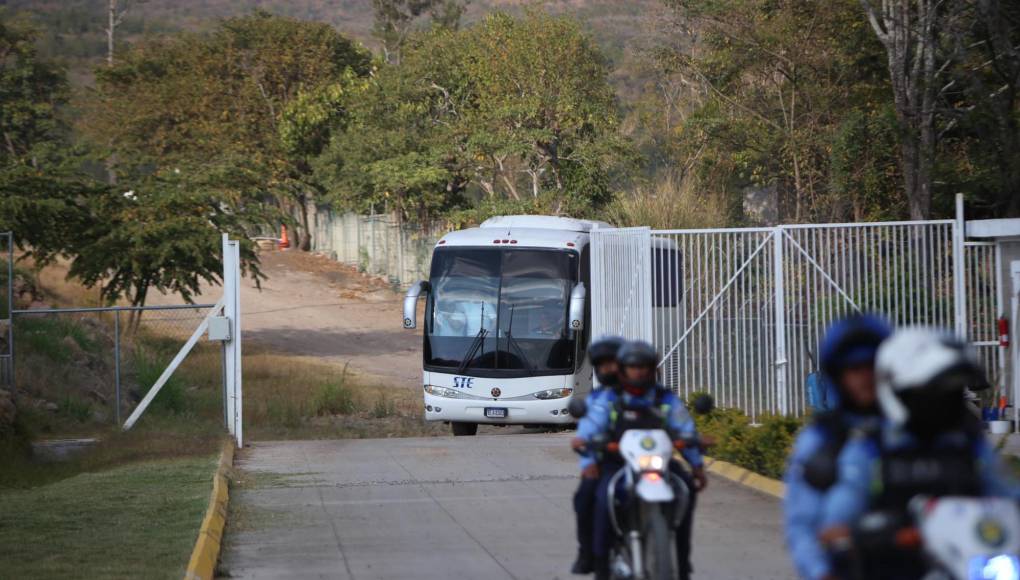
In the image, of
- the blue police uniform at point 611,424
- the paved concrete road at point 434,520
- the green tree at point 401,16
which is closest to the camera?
the blue police uniform at point 611,424

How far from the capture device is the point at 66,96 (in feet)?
203

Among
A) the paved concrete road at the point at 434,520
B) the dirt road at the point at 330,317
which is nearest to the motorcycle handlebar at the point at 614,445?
the paved concrete road at the point at 434,520

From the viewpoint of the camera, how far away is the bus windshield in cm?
2070

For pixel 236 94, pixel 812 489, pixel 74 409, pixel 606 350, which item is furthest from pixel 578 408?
pixel 236 94

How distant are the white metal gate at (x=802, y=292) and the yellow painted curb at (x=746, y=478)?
7.04 ft

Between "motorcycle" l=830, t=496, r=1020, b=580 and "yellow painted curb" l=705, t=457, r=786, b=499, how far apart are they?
26.7 ft

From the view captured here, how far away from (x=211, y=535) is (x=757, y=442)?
571 cm

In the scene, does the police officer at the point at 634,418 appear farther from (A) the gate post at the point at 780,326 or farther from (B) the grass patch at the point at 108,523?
(A) the gate post at the point at 780,326

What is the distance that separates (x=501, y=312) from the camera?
69.1 feet

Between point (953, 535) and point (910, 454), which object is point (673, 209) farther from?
point (953, 535)

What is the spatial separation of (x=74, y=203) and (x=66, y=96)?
38104 millimetres

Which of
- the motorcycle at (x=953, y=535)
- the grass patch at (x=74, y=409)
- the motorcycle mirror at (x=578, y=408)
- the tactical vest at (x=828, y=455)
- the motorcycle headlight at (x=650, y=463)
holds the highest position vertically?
the tactical vest at (x=828, y=455)

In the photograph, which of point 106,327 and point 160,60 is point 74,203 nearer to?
point 106,327

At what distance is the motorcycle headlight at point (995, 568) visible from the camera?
373 centimetres
